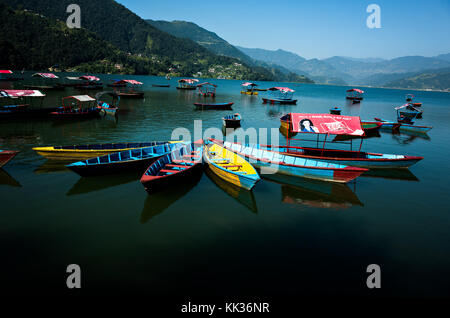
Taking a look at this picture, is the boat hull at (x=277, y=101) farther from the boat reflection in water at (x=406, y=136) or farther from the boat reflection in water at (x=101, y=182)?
the boat reflection in water at (x=101, y=182)

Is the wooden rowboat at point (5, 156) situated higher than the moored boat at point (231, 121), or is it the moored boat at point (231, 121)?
the moored boat at point (231, 121)

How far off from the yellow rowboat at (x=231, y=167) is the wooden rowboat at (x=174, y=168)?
50.5 inches

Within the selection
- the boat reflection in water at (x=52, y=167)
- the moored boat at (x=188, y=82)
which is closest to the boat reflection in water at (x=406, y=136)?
the boat reflection in water at (x=52, y=167)

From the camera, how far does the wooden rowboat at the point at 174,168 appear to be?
16.3 m

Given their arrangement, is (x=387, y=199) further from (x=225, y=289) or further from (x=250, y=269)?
(x=225, y=289)

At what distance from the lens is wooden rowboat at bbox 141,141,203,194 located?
642 inches

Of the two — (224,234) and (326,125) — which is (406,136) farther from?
(224,234)

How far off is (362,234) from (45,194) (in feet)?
74.1

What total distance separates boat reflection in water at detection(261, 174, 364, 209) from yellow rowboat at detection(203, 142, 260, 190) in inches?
123

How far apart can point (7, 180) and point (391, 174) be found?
36.0 metres

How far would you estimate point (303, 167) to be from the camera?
19172mm

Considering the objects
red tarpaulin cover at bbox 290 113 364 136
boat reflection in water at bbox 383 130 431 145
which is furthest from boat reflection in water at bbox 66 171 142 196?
boat reflection in water at bbox 383 130 431 145

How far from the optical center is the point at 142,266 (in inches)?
429

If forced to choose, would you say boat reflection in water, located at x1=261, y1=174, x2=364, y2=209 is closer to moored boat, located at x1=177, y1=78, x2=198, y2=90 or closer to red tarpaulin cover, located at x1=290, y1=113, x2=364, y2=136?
red tarpaulin cover, located at x1=290, y1=113, x2=364, y2=136
